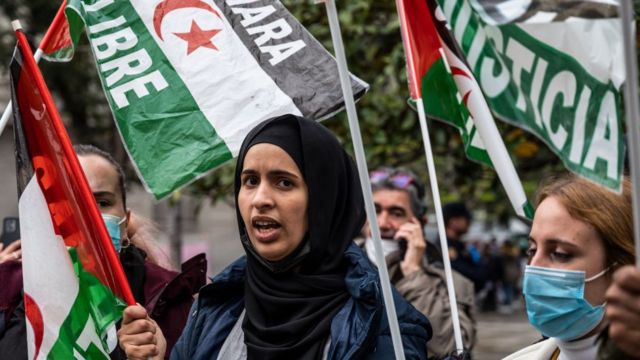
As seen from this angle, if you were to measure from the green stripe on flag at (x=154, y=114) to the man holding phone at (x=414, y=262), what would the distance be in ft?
6.14

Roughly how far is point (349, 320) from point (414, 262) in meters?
2.68

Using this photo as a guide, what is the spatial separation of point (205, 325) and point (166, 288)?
61 centimetres

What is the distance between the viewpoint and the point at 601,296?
10.00 ft

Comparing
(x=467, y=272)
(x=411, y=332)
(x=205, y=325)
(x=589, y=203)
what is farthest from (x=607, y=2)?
(x=467, y=272)

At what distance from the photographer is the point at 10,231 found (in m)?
5.29

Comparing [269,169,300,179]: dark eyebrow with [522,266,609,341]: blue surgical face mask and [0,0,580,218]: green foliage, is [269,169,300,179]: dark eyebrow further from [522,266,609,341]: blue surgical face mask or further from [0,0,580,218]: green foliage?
[0,0,580,218]: green foliage

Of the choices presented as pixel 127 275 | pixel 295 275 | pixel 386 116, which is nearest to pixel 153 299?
pixel 127 275

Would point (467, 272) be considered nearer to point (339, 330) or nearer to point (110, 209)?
point (110, 209)

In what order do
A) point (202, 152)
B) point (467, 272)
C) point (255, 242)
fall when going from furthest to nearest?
point (467, 272)
point (202, 152)
point (255, 242)

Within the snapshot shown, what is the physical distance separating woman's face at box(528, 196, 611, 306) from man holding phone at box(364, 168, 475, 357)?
2311 mm

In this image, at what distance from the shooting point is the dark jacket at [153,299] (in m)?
4.00

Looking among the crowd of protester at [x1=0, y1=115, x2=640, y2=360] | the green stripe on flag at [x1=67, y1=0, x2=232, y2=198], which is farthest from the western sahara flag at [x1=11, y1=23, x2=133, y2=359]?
the green stripe on flag at [x1=67, y1=0, x2=232, y2=198]

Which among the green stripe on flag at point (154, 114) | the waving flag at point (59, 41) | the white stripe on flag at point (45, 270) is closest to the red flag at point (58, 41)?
the waving flag at point (59, 41)

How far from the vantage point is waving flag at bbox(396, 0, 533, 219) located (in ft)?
12.0
